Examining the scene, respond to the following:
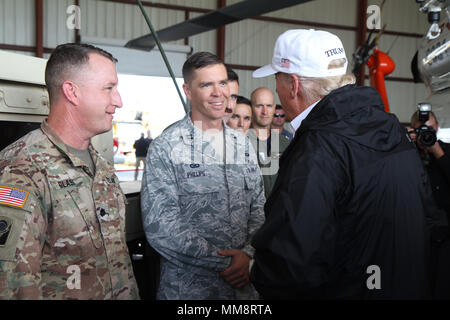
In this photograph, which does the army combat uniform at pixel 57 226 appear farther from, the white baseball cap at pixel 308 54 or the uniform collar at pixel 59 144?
the white baseball cap at pixel 308 54

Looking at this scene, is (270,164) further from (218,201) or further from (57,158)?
(57,158)

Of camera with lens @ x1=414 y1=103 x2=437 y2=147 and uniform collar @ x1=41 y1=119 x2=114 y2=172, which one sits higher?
camera with lens @ x1=414 y1=103 x2=437 y2=147

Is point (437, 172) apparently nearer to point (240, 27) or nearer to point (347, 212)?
point (347, 212)

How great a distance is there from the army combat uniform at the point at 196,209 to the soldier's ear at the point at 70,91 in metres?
0.48

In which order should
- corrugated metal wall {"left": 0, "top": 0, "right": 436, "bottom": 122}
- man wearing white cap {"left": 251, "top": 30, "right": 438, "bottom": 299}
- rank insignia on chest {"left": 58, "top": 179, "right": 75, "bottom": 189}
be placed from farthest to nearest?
corrugated metal wall {"left": 0, "top": 0, "right": 436, "bottom": 122} → rank insignia on chest {"left": 58, "top": 179, "right": 75, "bottom": 189} → man wearing white cap {"left": 251, "top": 30, "right": 438, "bottom": 299}

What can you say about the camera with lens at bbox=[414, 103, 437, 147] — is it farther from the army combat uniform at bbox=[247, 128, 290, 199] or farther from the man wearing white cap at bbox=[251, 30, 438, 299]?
the man wearing white cap at bbox=[251, 30, 438, 299]

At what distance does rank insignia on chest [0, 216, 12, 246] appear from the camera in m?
1.09

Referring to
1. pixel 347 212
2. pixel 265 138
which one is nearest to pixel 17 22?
pixel 265 138

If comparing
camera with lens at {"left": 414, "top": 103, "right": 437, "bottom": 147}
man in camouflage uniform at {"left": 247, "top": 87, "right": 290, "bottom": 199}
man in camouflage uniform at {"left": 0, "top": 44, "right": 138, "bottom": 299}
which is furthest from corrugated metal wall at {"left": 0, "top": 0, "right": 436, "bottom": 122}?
man in camouflage uniform at {"left": 0, "top": 44, "right": 138, "bottom": 299}

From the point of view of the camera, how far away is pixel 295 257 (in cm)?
104

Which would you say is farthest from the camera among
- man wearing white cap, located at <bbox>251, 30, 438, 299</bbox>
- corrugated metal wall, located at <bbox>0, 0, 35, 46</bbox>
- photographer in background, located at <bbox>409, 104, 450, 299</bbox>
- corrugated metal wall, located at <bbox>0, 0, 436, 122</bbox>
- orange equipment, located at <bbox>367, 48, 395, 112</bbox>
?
corrugated metal wall, located at <bbox>0, 0, 436, 122</bbox>

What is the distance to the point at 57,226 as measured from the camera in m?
1.26

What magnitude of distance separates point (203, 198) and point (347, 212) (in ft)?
2.75

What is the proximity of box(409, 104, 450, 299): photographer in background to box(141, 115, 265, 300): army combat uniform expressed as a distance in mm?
1421
